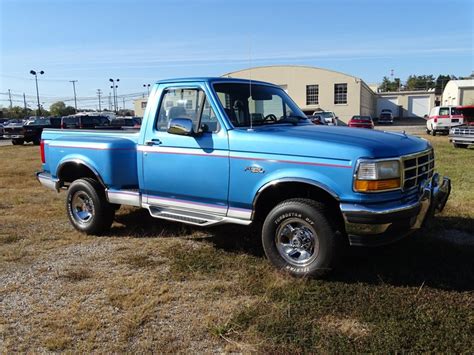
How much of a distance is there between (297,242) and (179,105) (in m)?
2.18

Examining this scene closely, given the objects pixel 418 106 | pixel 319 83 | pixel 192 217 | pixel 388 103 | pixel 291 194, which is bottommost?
pixel 192 217

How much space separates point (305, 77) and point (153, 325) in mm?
56906

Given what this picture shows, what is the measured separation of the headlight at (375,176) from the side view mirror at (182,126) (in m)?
1.88

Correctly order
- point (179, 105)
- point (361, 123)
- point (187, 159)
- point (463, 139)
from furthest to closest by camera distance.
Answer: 1. point (361, 123)
2. point (463, 139)
3. point (179, 105)
4. point (187, 159)

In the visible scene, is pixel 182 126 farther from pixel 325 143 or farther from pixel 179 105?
pixel 325 143

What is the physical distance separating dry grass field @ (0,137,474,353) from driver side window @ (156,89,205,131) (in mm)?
1588

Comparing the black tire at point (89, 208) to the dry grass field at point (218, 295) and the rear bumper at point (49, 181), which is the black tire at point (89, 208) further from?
the rear bumper at point (49, 181)

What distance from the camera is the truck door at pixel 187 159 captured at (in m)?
4.92

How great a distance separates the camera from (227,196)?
4879mm

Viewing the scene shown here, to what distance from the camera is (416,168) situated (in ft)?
14.7

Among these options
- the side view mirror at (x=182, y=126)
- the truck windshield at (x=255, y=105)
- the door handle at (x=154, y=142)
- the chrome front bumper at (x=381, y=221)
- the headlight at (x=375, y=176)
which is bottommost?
the chrome front bumper at (x=381, y=221)

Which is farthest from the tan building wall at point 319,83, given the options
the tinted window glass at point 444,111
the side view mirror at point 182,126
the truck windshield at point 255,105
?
Answer: the side view mirror at point 182,126

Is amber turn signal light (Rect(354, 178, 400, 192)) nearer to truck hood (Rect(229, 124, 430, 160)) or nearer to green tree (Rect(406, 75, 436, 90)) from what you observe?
truck hood (Rect(229, 124, 430, 160))

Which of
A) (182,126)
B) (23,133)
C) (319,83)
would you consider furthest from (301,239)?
(319,83)
